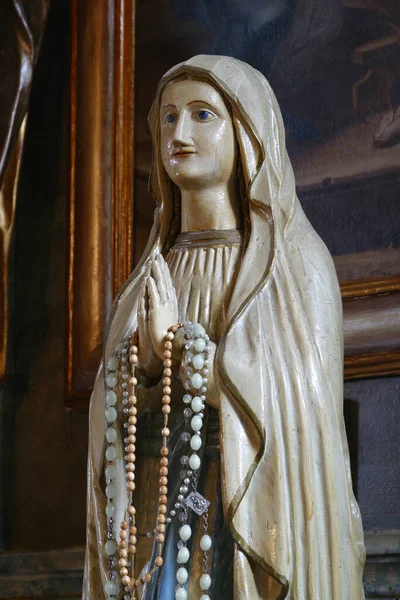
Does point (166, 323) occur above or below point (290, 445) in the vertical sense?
above

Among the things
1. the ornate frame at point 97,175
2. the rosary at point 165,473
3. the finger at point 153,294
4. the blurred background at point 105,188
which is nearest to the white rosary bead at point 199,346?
the rosary at point 165,473

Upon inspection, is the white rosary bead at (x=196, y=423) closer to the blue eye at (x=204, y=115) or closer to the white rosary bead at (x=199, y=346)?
the white rosary bead at (x=199, y=346)

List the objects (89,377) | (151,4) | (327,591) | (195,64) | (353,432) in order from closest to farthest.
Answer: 1. (327,591)
2. (195,64)
3. (353,432)
4. (89,377)
5. (151,4)

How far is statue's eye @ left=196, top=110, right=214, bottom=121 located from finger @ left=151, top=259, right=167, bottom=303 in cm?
31

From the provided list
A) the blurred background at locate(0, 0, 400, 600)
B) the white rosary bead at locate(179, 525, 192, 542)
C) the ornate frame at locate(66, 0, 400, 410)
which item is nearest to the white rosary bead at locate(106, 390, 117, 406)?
the white rosary bead at locate(179, 525, 192, 542)

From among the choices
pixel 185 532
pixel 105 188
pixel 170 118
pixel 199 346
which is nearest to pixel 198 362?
pixel 199 346

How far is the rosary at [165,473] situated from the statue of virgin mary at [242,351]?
0.02 metres

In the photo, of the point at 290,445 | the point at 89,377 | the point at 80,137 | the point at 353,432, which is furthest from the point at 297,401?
the point at 80,137

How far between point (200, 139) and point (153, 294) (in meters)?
0.34

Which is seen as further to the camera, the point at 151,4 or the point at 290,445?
the point at 151,4

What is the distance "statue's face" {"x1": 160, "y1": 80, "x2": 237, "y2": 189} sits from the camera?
271cm

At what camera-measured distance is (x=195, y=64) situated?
274 cm

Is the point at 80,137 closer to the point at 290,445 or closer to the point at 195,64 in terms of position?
the point at 195,64

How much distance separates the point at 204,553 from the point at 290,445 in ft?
0.84
